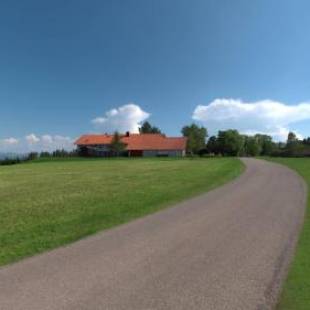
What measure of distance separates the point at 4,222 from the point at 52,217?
1.41 metres

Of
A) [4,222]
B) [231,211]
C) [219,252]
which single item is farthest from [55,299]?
[231,211]

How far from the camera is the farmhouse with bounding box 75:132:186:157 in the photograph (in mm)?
98812

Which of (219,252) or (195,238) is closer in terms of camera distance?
(219,252)

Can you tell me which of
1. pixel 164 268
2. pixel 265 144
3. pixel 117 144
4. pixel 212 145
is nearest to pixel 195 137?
pixel 212 145

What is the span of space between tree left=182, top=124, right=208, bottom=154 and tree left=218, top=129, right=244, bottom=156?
595cm

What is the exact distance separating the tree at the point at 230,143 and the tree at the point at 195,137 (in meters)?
5.95

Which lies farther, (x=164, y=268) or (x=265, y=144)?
(x=265, y=144)

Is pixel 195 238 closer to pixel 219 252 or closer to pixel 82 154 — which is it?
pixel 219 252

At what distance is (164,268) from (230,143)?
114m

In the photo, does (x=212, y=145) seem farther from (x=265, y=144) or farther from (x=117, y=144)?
(x=117, y=144)

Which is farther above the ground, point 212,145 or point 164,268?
point 212,145

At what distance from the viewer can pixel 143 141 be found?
103 meters

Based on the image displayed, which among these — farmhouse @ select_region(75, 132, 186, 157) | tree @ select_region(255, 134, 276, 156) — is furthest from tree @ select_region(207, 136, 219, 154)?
tree @ select_region(255, 134, 276, 156)

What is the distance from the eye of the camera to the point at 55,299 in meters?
4.86
